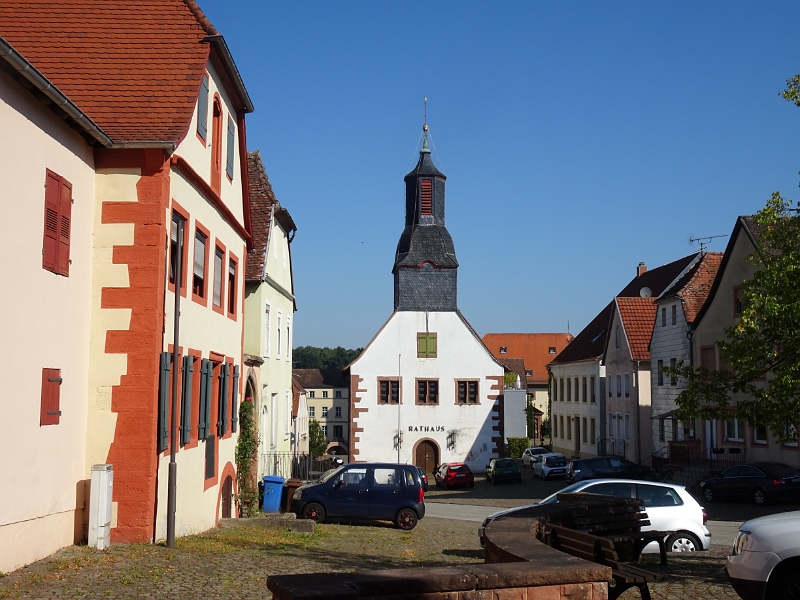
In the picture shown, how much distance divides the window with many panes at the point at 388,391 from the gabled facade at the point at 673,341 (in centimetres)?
1409

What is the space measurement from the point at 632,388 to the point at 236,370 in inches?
1222

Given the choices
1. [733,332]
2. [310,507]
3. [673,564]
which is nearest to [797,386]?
[733,332]

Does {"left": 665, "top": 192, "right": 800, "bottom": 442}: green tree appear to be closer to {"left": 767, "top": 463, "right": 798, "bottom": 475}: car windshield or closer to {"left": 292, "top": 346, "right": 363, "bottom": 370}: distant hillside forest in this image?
{"left": 767, "top": 463, "right": 798, "bottom": 475}: car windshield

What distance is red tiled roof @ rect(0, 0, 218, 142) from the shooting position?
45.1 ft

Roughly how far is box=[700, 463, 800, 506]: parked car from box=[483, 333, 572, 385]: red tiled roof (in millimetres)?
70645

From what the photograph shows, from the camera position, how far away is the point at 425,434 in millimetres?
50844

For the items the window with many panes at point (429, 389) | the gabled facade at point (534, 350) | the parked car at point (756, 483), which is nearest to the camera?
the parked car at point (756, 483)

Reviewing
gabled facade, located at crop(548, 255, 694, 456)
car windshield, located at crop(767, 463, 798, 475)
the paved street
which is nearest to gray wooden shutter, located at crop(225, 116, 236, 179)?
the paved street

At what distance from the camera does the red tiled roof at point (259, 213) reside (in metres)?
28.2

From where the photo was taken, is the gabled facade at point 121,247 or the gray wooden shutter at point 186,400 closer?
the gabled facade at point 121,247

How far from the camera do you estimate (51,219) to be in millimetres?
11547

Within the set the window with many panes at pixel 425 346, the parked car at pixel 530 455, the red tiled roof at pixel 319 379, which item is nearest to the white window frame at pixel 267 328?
the window with many panes at pixel 425 346

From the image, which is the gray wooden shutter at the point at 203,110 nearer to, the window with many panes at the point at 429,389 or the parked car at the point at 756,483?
the parked car at the point at 756,483

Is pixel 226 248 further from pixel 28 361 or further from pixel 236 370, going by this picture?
pixel 28 361
